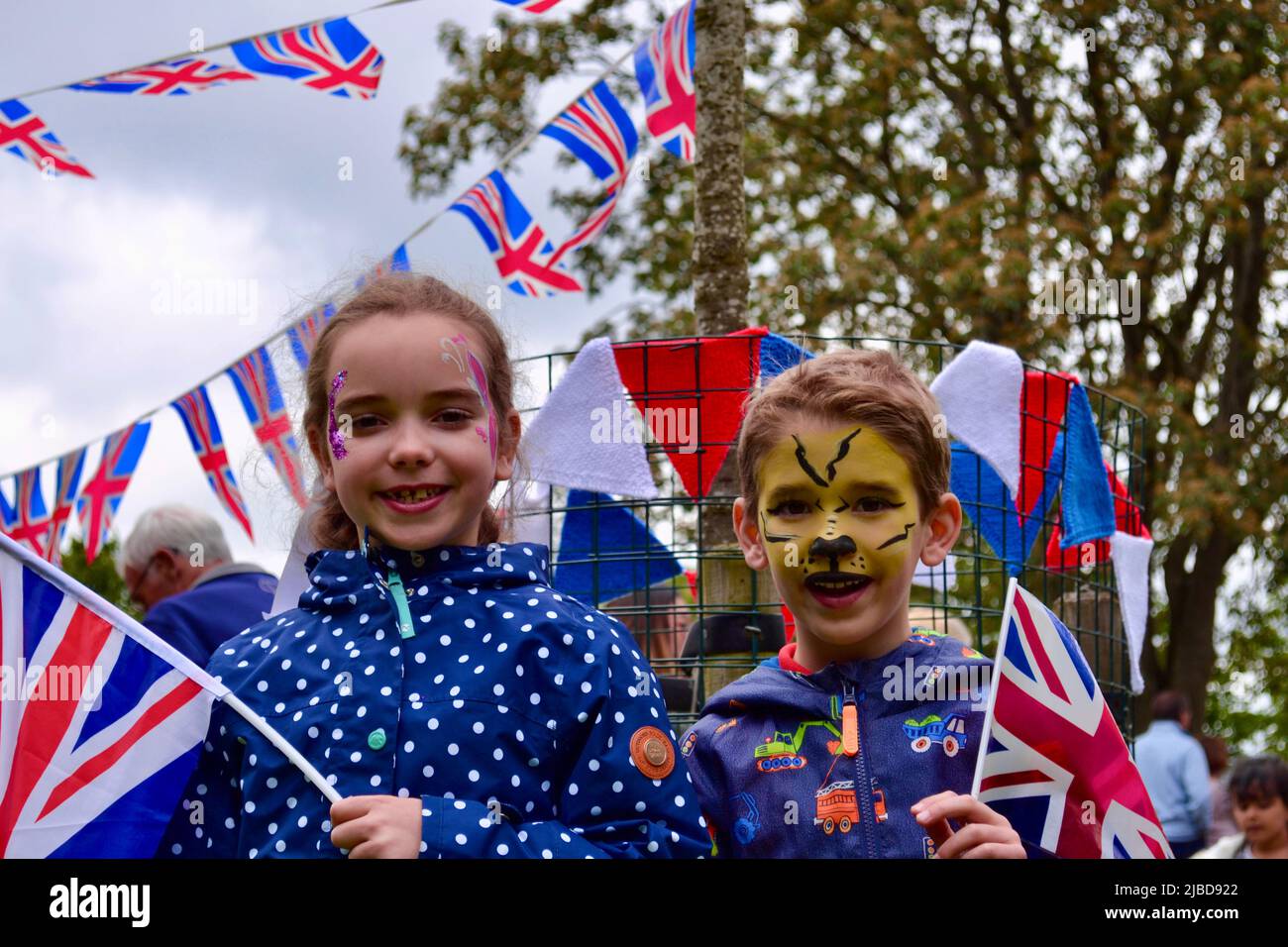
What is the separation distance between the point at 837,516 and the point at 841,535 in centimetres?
4

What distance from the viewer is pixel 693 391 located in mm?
3824

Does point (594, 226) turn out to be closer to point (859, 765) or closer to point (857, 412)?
point (857, 412)

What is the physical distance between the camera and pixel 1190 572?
13414 mm

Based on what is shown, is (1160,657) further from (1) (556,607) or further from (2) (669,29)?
(1) (556,607)

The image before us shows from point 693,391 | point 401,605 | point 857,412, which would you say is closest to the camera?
point 401,605

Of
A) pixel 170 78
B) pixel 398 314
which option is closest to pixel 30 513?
pixel 170 78

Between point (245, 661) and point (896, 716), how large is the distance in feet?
3.56

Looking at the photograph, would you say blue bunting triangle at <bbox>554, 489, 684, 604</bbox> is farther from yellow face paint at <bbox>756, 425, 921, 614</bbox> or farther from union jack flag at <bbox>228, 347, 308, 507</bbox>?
union jack flag at <bbox>228, 347, 308, 507</bbox>

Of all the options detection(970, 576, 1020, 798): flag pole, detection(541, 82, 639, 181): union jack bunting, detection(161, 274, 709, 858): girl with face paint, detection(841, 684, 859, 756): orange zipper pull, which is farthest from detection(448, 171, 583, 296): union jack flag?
detection(970, 576, 1020, 798): flag pole

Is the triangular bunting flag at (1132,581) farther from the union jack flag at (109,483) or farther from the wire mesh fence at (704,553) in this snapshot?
the union jack flag at (109,483)

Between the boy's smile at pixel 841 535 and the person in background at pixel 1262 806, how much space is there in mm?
3282

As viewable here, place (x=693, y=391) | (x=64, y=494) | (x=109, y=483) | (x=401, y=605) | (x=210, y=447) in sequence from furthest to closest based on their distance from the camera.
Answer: (x=64, y=494), (x=109, y=483), (x=210, y=447), (x=693, y=391), (x=401, y=605)

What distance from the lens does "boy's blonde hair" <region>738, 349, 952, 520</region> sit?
2.61 meters
